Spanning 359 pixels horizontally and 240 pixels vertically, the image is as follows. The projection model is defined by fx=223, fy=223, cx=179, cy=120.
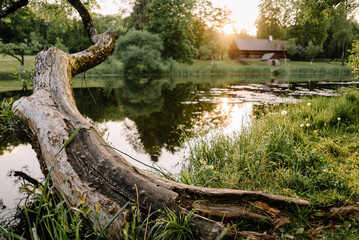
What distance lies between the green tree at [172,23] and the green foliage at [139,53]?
5.84 metres

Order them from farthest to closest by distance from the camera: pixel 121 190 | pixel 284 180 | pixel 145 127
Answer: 1. pixel 145 127
2. pixel 284 180
3. pixel 121 190

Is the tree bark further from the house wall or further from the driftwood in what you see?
the house wall

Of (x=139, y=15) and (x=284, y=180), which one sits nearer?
(x=284, y=180)

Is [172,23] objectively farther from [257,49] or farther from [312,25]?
[312,25]

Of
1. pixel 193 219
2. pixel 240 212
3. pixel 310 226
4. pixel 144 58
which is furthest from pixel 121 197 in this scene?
pixel 144 58

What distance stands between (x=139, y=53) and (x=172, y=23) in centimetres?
1064

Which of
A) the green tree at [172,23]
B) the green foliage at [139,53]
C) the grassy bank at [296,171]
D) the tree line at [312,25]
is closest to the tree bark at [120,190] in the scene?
the grassy bank at [296,171]

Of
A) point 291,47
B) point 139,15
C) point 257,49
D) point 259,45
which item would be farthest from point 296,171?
point 259,45

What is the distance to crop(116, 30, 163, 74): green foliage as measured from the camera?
89.6 ft

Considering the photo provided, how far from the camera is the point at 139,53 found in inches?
1074

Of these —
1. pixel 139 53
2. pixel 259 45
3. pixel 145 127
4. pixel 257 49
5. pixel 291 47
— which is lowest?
pixel 145 127

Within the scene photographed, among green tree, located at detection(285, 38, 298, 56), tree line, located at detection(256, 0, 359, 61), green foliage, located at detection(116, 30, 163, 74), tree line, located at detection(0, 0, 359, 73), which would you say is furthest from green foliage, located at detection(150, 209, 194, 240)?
green tree, located at detection(285, 38, 298, 56)

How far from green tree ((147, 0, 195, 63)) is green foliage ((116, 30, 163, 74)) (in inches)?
230

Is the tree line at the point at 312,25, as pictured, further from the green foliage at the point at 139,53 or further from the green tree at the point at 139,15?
the green tree at the point at 139,15
